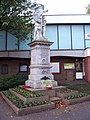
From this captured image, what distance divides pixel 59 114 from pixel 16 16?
34.6 ft

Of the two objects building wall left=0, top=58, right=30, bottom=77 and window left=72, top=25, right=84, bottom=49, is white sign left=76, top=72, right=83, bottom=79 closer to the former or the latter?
window left=72, top=25, right=84, bottom=49

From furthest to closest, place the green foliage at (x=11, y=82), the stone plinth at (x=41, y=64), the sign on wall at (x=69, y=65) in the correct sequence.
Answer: the sign on wall at (x=69, y=65) → the green foliage at (x=11, y=82) → the stone plinth at (x=41, y=64)

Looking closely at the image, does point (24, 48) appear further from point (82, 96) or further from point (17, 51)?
point (82, 96)

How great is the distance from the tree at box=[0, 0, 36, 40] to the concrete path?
8.33 meters

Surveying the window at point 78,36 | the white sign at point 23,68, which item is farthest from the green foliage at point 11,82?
the window at point 78,36

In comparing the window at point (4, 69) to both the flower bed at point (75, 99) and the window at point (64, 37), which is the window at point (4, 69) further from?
the flower bed at point (75, 99)

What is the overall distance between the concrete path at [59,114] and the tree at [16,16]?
8.33 meters

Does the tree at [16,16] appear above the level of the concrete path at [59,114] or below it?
above

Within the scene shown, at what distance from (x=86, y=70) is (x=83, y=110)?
12.8 metres

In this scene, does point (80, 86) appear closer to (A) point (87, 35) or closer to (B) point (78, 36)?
(B) point (78, 36)

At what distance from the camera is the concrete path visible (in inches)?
272

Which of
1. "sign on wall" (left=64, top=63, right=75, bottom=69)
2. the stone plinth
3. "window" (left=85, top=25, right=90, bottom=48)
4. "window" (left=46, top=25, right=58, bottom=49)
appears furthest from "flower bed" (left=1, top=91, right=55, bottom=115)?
"window" (left=85, top=25, right=90, bottom=48)

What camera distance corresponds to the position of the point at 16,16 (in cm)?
1532

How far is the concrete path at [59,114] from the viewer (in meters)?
6.90
